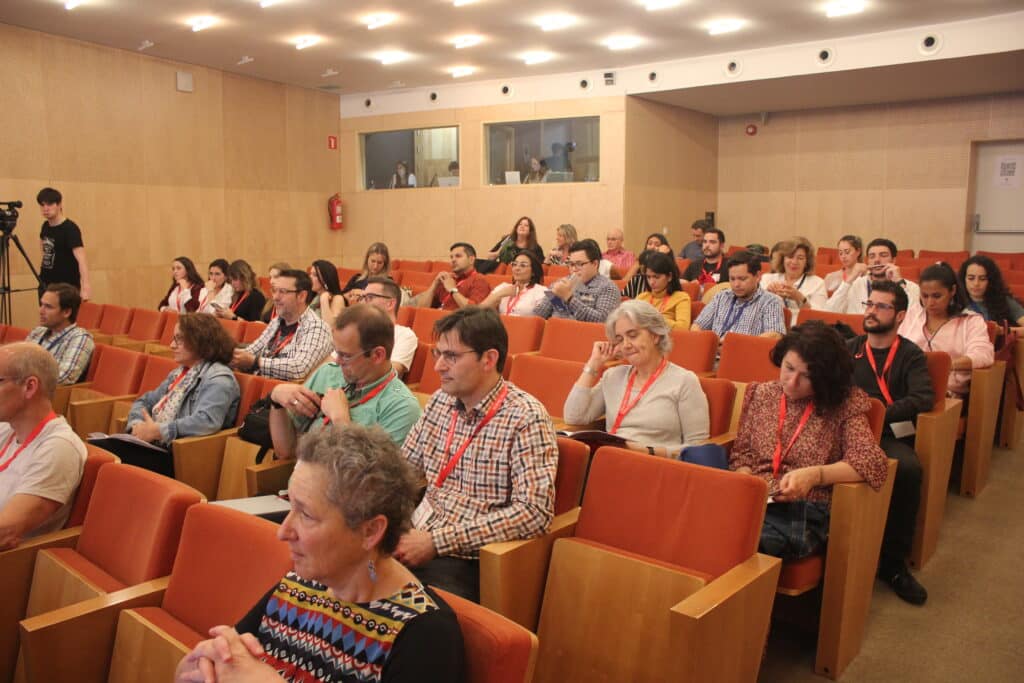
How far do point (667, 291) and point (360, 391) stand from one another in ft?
9.79

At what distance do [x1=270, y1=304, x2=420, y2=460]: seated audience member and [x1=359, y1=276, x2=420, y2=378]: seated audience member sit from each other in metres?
1.15

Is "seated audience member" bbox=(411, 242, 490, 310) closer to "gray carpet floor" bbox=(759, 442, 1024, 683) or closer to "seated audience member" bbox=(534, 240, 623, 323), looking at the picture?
"seated audience member" bbox=(534, 240, 623, 323)

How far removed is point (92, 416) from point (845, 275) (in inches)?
200

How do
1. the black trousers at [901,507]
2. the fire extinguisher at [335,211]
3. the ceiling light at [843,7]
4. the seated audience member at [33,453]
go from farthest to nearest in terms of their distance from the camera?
the fire extinguisher at [335,211], the ceiling light at [843,7], the black trousers at [901,507], the seated audience member at [33,453]

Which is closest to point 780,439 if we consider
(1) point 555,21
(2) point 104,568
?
(2) point 104,568

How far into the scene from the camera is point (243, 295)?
6.68 m

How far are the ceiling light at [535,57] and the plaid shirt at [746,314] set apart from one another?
5.76m

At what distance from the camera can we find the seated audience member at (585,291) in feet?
17.8

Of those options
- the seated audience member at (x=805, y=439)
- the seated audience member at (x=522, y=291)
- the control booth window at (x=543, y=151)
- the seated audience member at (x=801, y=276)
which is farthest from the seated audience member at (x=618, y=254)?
the seated audience member at (x=805, y=439)

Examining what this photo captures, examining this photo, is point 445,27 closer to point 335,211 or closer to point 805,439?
point 335,211

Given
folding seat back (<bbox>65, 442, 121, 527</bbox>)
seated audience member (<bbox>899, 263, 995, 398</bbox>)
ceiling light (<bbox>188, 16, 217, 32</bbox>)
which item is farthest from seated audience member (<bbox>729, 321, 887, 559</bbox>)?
ceiling light (<bbox>188, 16, 217, 32</bbox>)

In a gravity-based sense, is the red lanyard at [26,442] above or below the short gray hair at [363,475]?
below

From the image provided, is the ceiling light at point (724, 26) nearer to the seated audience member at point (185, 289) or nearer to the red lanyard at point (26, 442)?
the seated audience member at point (185, 289)

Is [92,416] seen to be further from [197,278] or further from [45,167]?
[45,167]
